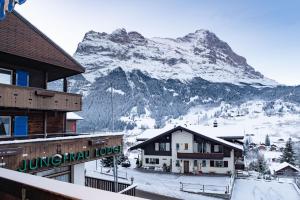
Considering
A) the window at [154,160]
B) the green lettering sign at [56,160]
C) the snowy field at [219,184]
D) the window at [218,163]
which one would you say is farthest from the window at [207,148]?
the green lettering sign at [56,160]

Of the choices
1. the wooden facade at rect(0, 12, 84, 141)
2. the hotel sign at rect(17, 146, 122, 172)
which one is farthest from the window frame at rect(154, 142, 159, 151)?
the hotel sign at rect(17, 146, 122, 172)

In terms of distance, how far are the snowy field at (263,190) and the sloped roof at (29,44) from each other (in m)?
20.1

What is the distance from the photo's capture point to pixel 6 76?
16.5 meters

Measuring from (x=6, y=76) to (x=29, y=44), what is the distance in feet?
7.20

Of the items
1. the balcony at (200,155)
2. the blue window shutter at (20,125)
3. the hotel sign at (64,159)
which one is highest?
the blue window shutter at (20,125)

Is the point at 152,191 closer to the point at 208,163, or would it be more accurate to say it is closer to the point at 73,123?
the point at 208,163

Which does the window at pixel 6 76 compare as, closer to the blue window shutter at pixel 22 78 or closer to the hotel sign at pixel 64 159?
the blue window shutter at pixel 22 78

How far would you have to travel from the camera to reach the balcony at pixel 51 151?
Result: 9492mm

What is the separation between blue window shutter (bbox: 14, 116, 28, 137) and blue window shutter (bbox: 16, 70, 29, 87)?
75.4 inches

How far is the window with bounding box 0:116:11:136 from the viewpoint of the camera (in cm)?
1586

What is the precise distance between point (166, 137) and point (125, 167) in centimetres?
790

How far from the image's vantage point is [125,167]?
4653cm

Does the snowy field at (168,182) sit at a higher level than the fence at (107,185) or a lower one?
lower

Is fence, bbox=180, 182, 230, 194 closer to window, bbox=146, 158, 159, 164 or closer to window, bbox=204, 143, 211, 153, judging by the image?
window, bbox=204, 143, 211, 153
